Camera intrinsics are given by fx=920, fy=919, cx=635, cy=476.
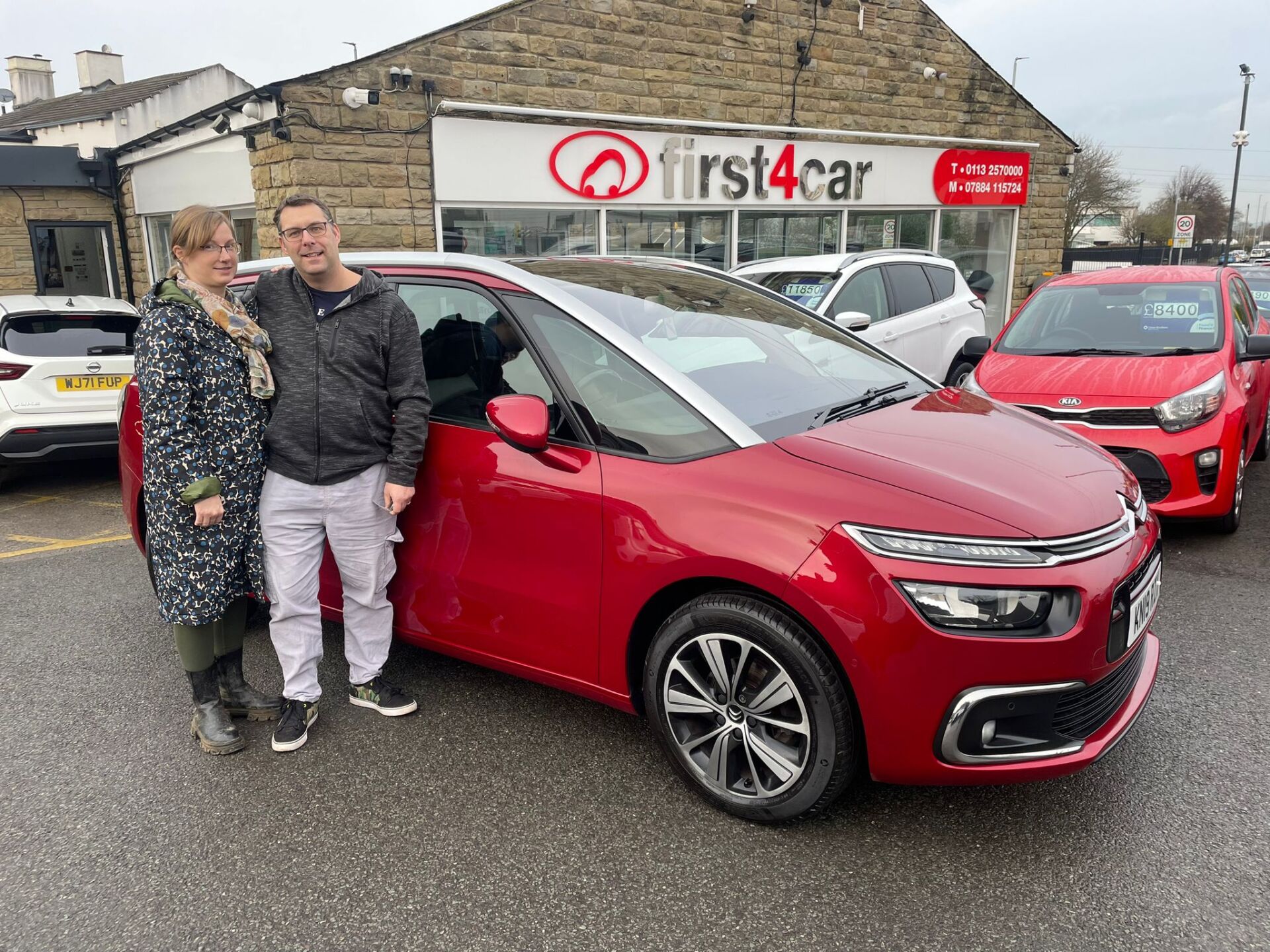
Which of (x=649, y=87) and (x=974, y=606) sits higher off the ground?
(x=649, y=87)

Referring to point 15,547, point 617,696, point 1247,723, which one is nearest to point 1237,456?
point 1247,723

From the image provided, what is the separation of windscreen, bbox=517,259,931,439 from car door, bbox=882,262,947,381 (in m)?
4.53

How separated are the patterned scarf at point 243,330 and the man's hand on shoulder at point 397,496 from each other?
505 millimetres

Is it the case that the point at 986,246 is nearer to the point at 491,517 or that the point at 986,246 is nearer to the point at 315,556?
the point at 491,517

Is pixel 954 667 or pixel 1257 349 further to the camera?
pixel 1257 349

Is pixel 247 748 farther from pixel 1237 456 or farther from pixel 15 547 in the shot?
pixel 1237 456

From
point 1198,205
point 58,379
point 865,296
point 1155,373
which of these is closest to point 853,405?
point 1155,373

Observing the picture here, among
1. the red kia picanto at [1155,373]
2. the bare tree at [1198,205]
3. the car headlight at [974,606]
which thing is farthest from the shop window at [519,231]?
the bare tree at [1198,205]

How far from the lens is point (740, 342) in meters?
3.36

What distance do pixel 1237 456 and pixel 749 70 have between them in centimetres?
868

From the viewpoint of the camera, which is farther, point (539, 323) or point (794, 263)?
point (794, 263)

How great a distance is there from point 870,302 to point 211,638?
6292 millimetres

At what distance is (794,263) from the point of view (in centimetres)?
830

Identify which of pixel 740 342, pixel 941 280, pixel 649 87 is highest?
pixel 649 87
